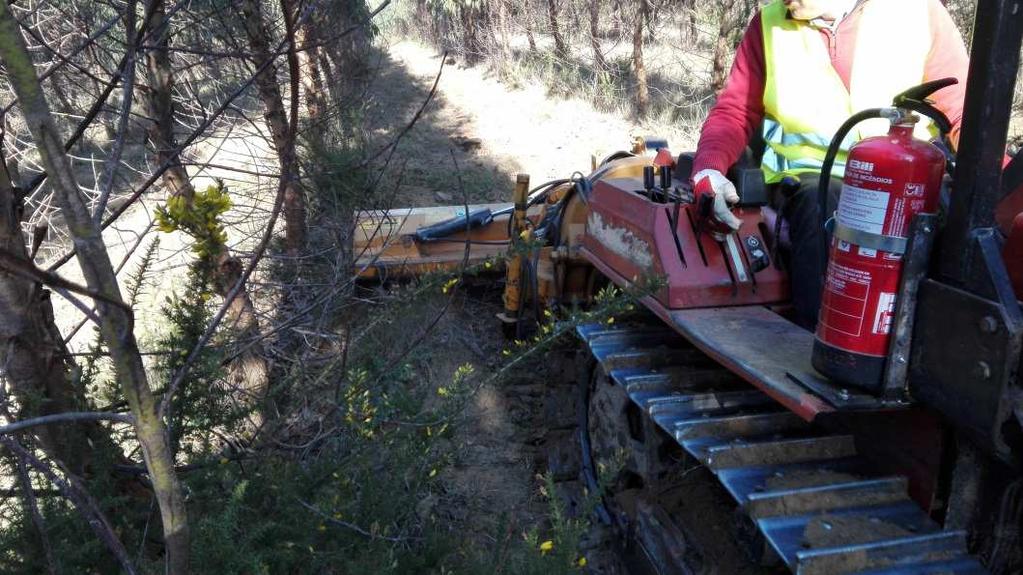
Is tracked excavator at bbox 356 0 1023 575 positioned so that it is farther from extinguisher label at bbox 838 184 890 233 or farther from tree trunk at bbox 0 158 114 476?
tree trunk at bbox 0 158 114 476

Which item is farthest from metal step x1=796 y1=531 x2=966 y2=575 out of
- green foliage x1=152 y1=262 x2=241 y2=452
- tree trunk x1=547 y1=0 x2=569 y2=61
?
tree trunk x1=547 y1=0 x2=569 y2=61

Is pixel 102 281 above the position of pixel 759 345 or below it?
above

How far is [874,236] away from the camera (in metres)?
1.69

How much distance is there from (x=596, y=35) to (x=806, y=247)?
1112cm

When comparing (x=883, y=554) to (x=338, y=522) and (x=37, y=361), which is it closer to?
(x=338, y=522)

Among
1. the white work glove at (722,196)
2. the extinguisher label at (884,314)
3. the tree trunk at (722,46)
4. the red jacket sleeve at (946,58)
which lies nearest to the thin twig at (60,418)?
the extinguisher label at (884,314)

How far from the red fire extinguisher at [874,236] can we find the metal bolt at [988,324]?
0.70 ft

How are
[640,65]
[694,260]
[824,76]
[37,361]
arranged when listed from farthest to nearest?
[640,65] → [824,76] → [694,260] → [37,361]

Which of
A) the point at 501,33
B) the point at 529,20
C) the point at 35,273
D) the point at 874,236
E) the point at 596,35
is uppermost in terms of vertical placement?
the point at 529,20

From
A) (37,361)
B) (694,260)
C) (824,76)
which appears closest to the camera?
(37,361)

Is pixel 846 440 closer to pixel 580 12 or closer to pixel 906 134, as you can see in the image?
pixel 906 134

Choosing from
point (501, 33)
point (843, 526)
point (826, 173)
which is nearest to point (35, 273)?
point (843, 526)

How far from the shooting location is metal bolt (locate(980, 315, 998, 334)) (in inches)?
57.7

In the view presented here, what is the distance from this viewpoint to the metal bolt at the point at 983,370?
4.87 ft
